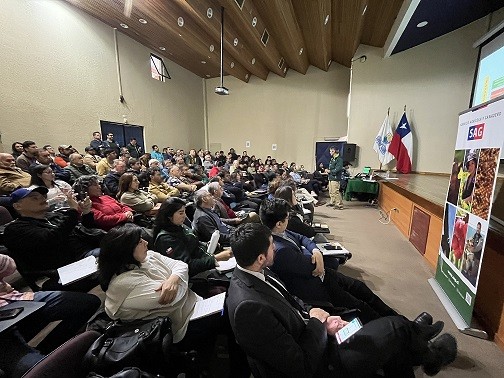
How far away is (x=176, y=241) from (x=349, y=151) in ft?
21.9

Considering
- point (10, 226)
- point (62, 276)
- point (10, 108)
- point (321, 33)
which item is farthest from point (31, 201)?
point (321, 33)

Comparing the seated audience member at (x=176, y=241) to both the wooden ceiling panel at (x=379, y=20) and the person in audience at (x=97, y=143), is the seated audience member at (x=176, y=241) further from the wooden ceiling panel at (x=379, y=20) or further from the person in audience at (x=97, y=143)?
the wooden ceiling panel at (x=379, y=20)

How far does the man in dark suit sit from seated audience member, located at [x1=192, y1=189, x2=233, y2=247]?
73cm

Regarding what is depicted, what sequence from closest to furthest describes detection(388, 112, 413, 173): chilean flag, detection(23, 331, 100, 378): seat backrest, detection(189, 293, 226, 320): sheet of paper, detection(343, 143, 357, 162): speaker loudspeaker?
detection(23, 331, 100, 378): seat backrest < detection(189, 293, 226, 320): sheet of paper < detection(388, 112, 413, 173): chilean flag < detection(343, 143, 357, 162): speaker loudspeaker

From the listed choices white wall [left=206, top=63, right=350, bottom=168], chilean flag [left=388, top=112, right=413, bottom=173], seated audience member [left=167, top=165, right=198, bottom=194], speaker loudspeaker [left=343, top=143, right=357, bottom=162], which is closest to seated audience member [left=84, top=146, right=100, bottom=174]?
seated audience member [left=167, top=165, right=198, bottom=194]

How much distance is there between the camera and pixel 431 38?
591 centimetres

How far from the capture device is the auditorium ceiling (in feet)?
14.9

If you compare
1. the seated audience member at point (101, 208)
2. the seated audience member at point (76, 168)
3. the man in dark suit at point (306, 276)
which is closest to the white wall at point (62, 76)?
the seated audience member at point (76, 168)

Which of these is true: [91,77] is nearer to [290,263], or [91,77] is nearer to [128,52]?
[128,52]

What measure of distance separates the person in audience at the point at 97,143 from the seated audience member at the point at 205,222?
14.6 ft

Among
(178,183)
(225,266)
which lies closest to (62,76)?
(178,183)

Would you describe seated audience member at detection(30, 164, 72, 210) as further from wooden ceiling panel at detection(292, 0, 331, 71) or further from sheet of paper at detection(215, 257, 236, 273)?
wooden ceiling panel at detection(292, 0, 331, 71)

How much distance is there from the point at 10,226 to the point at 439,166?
789cm

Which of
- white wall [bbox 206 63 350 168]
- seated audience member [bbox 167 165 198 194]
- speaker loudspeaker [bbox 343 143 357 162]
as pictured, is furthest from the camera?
white wall [bbox 206 63 350 168]
